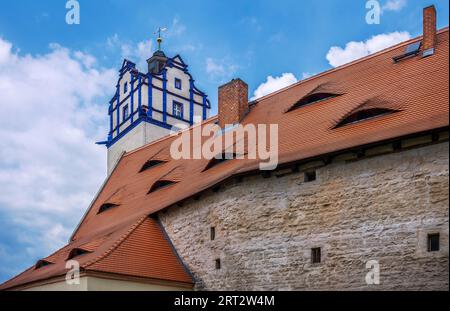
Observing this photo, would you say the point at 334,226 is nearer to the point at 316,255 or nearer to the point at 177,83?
the point at 316,255

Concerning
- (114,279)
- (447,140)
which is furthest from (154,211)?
(447,140)

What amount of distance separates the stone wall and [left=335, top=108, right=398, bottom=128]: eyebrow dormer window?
1622mm

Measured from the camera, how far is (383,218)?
1391 centimetres

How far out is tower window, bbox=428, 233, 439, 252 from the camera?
43.1ft

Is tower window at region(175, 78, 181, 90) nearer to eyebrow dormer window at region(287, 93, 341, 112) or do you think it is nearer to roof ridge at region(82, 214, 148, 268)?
roof ridge at region(82, 214, 148, 268)

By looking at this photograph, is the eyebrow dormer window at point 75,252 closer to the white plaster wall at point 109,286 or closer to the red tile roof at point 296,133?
the red tile roof at point 296,133

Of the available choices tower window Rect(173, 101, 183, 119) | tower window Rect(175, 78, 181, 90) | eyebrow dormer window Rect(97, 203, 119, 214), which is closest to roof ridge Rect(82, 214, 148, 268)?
eyebrow dormer window Rect(97, 203, 119, 214)

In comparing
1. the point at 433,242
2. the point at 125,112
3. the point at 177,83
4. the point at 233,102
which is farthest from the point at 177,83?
the point at 433,242

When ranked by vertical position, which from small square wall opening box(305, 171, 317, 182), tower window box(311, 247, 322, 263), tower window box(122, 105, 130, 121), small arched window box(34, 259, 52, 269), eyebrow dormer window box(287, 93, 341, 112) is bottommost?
small arched window box(34, 259, 52, 269)

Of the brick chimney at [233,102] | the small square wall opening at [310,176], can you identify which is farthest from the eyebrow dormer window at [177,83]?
the small square wall opening at [310,176]

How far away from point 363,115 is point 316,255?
12.1ft

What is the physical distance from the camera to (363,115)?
16031 millimetres

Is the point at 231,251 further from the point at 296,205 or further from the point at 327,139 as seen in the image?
the point at 327,139

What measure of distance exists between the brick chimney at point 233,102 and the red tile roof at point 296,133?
1.49ft
